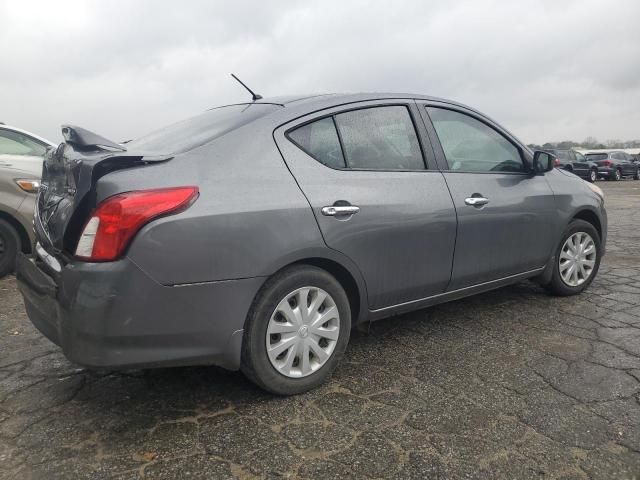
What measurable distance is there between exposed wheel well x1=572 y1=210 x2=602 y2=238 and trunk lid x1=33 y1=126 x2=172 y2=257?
3.43 metres

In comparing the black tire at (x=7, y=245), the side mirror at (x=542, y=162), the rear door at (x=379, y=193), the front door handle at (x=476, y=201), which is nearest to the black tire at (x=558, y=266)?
the side mirror at (x=542, y=162)

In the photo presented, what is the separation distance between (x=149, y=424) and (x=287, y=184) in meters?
1.30

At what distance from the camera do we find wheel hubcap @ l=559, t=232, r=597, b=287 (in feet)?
14.0

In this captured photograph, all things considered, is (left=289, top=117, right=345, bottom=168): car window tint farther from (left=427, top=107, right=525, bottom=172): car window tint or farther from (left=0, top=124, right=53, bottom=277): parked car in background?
(left=0, top=124, right=53, bottom=277): parked car in background

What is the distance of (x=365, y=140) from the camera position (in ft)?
10.0

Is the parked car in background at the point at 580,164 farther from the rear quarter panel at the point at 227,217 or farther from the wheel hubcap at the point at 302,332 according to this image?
the rear quarter panel at the point at 227,217

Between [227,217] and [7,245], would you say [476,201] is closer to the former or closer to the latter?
[227,217]

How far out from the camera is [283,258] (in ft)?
8.32

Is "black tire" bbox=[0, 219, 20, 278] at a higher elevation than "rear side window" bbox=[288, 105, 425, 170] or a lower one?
lower

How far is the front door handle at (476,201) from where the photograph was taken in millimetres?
3381

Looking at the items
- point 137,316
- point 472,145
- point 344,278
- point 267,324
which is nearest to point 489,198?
point 472,145

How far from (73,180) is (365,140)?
1544 mm

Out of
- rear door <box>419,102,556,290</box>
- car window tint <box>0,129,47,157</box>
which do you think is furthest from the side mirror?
car window tint <box>0,129,47,157</box>

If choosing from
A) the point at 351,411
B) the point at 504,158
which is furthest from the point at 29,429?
the point at 504,158
